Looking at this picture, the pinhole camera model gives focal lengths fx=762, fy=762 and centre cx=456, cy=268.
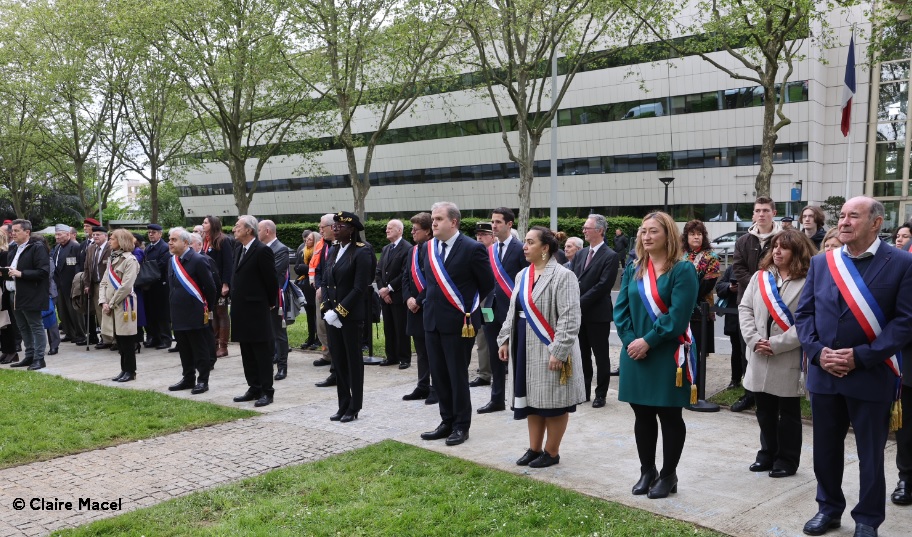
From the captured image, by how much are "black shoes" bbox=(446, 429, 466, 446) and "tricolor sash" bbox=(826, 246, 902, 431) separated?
3482mm

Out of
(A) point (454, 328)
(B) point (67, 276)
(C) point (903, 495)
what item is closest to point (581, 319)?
(A) point (454, 328)

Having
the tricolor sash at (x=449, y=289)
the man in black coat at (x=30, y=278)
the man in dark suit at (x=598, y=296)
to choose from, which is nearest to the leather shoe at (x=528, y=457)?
the tricolor sash at (x=449, y=289)

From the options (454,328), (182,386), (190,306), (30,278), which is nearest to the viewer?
(454,328)

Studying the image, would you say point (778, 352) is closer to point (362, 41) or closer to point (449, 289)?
point (449, 289)

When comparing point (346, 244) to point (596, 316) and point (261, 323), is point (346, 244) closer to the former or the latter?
point (261, 323)

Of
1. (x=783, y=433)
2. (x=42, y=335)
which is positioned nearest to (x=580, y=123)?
(x=42, y=335)

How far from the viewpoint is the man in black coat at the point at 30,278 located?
10.9m

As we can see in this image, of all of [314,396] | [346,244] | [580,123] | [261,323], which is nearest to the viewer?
[346,244]

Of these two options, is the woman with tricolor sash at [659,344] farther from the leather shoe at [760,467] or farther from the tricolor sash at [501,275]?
the tricolor sash at [501,275]

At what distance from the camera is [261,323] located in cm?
855

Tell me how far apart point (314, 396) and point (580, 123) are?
3662cm

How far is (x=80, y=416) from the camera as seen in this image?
8148mm

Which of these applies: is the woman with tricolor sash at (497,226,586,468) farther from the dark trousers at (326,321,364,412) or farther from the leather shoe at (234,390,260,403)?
the leather shoe at (234,390,260,403)

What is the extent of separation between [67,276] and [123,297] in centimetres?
454
